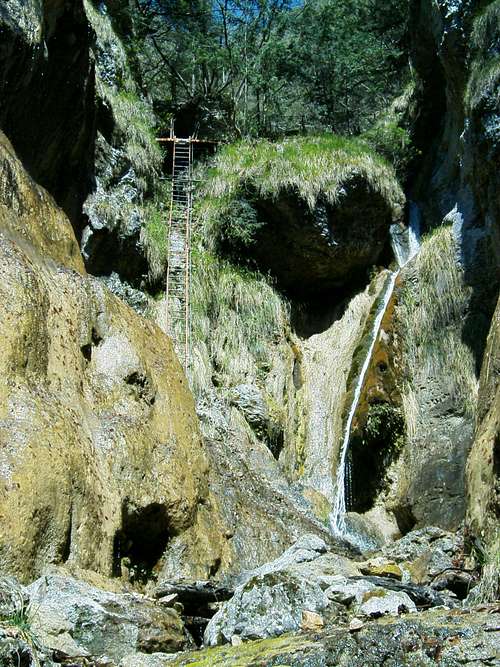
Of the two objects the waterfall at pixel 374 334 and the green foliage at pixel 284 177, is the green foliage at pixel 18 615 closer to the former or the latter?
the waterfall at pixel 374 334

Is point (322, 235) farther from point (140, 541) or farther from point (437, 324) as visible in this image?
point (140, 541)

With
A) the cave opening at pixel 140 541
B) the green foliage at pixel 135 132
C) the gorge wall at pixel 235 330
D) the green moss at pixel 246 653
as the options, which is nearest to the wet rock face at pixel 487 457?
the gorge wall at pixel 235 330

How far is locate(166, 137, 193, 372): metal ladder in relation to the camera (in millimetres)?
13969

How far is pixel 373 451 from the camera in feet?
41.4

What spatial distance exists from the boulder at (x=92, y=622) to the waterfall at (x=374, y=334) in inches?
206

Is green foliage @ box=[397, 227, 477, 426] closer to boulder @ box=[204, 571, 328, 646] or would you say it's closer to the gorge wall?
the gorge wall

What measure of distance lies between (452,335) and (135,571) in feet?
25.6

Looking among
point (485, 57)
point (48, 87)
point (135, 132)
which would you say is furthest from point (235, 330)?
point (48, 87)

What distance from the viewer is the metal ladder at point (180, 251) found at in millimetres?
13969

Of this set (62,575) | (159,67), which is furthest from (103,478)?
(159,67)

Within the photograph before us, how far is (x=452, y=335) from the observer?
42.5 feet

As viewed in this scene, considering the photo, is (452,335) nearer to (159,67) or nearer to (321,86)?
(321,86)

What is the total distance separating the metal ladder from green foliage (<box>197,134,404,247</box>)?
1.24 feet

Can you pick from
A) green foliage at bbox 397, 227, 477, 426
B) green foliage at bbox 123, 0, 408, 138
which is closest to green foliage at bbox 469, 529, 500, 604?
green foliage at bbox 397, 227, 477, 426
